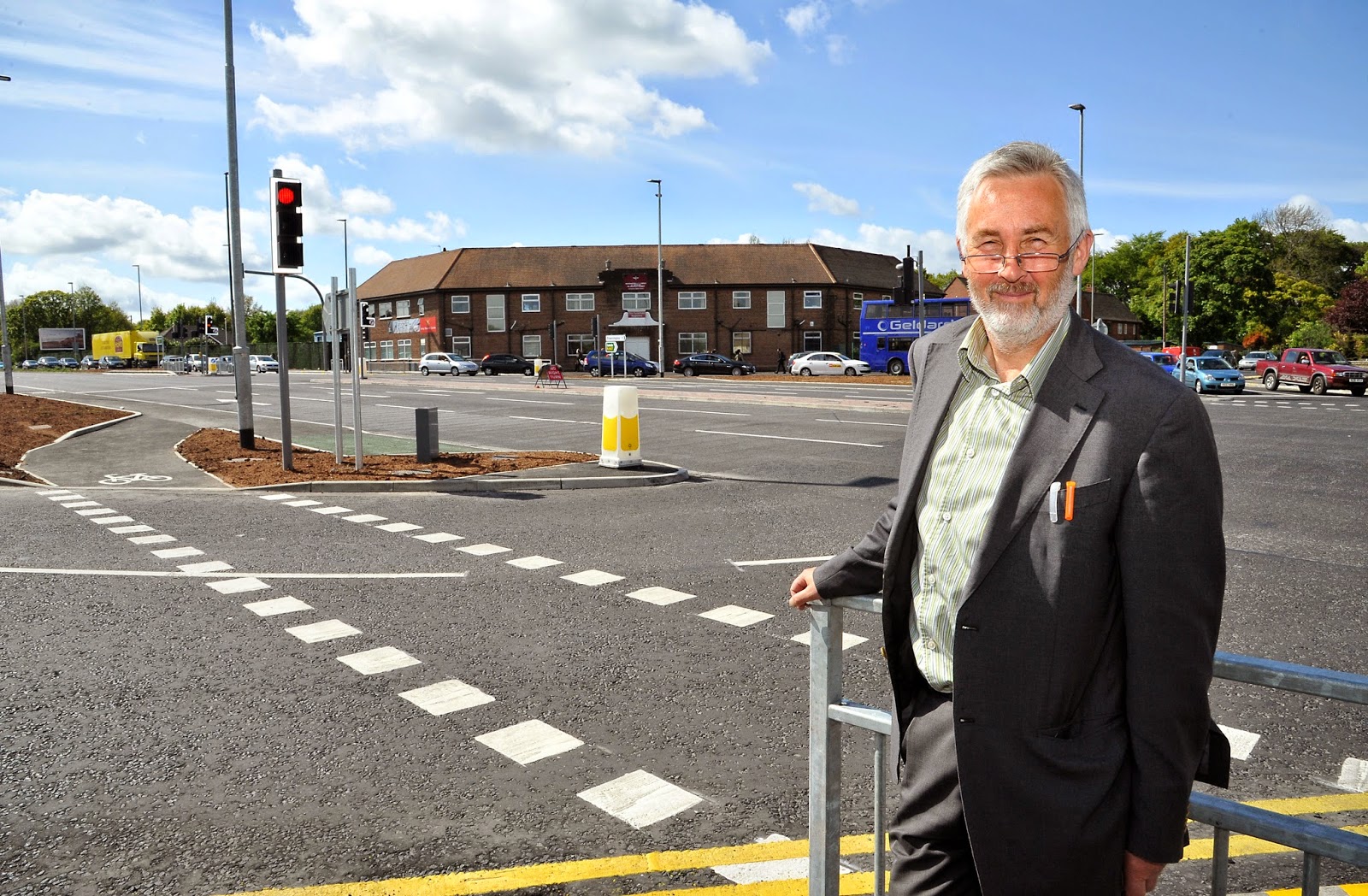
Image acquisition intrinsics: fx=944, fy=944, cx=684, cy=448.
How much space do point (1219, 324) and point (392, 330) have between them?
65511 millimetres

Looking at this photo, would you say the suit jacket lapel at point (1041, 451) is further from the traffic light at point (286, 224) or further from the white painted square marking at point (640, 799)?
the traffic light at point (286, 224)

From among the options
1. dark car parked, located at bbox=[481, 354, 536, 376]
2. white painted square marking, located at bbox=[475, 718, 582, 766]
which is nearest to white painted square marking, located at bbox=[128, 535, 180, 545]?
white painted square marking, located at bbox=[475, 718, 582, 766]

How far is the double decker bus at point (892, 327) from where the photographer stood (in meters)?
48.6

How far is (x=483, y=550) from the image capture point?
26.7 ft

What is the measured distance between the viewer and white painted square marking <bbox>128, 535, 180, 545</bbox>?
856 cm

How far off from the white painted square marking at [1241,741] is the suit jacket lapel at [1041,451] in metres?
2.97

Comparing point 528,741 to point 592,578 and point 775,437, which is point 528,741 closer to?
point 592,578

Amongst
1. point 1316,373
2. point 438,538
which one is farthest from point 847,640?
point 1316,373

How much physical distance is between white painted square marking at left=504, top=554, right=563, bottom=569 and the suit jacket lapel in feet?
19.8

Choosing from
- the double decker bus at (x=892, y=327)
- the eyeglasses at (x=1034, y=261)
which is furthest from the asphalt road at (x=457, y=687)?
the double decker bus at (x=892, y=327)

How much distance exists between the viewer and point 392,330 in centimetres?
7669

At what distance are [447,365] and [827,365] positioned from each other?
81.8 ft

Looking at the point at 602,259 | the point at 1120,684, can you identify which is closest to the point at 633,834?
the point at 1120,684

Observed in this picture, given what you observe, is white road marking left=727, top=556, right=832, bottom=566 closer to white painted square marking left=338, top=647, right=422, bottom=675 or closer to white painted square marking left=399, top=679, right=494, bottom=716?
white painted square marking left=338, top=647, right=422, bottom=675
